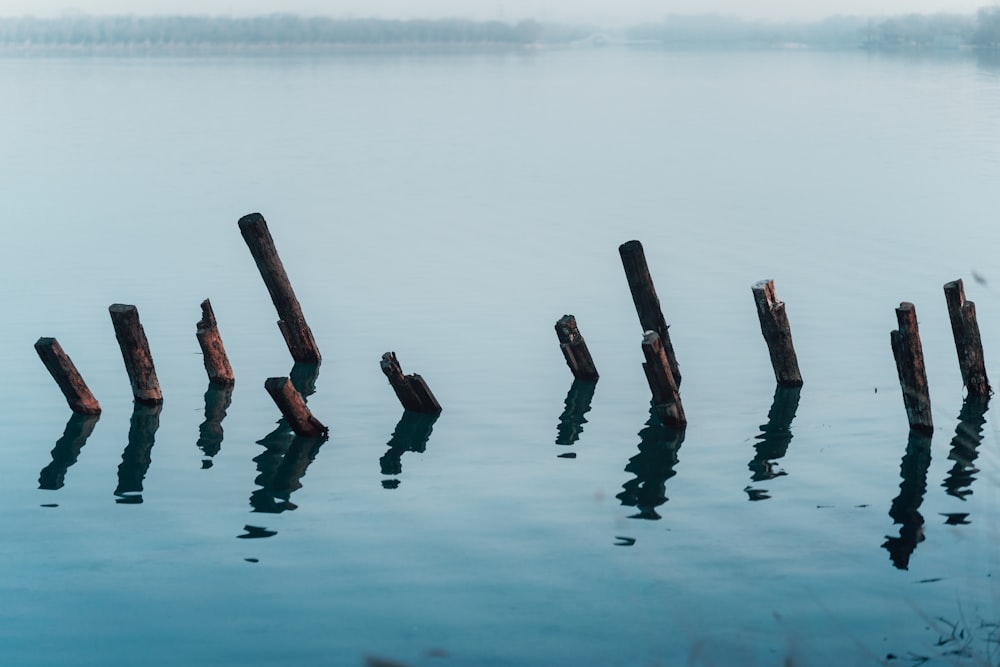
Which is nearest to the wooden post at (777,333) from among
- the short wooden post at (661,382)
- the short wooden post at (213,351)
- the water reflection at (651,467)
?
the short wooden post at (661,382)

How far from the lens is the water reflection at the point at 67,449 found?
13.3 m

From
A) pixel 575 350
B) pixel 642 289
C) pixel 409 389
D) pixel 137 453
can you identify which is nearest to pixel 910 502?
pixel 642 289

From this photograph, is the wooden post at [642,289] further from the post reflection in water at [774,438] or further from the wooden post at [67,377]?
the wooden post at [67,377]

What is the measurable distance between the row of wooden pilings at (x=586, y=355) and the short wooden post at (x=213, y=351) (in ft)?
0.04

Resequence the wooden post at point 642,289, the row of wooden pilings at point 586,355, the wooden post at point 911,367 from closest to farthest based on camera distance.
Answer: the wooden post at point 911,367, the row of wooden pilings at point 586,355, the wooden post at point 642,289

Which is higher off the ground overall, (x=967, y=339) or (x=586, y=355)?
(x=967, y=339)

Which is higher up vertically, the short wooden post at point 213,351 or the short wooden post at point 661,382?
the short wooden post at point 213,351

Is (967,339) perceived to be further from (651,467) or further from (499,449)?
(499,449)

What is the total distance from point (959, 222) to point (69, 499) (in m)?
25.6

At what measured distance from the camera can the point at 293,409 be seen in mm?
13867

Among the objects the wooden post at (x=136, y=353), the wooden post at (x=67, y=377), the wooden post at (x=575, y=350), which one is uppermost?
the wooden post at (x=575, y=350)

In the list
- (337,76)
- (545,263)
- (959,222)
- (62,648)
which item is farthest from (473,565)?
(337,76)

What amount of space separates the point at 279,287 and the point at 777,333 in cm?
625

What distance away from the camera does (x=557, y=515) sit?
11.9 m
